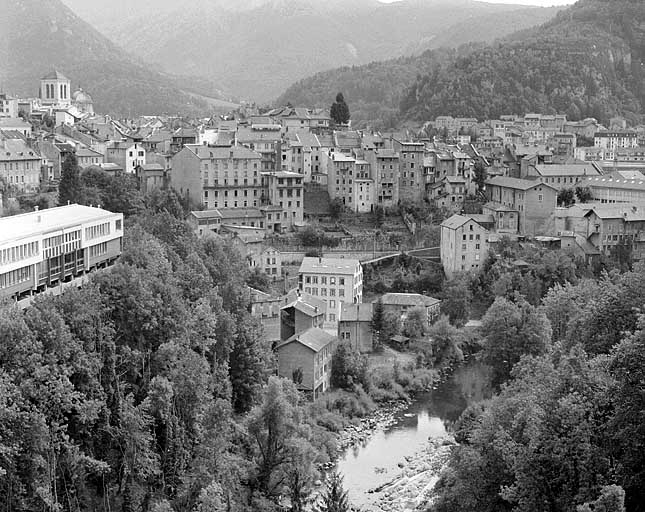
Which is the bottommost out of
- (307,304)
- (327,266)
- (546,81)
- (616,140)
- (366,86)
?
(307,304)

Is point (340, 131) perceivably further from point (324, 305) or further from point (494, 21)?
point (494, 21)

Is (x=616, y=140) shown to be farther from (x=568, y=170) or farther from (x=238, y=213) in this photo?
(x=238, y=213)

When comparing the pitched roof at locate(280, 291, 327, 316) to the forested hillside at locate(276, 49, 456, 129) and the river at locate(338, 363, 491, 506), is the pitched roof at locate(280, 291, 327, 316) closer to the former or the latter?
the river at locate(338, 363, 491, 506)

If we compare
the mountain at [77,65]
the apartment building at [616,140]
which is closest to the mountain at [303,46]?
the mountain at [77,65]

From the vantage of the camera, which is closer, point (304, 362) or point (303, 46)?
point (304, 362)

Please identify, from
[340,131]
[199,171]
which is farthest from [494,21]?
[199,171]

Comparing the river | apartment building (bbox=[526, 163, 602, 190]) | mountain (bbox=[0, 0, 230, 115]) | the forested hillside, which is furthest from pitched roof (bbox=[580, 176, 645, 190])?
mountain (bbox=[0, 0, 230, 115])

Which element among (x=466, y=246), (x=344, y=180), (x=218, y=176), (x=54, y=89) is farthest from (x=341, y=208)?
(x=54, y=89)
